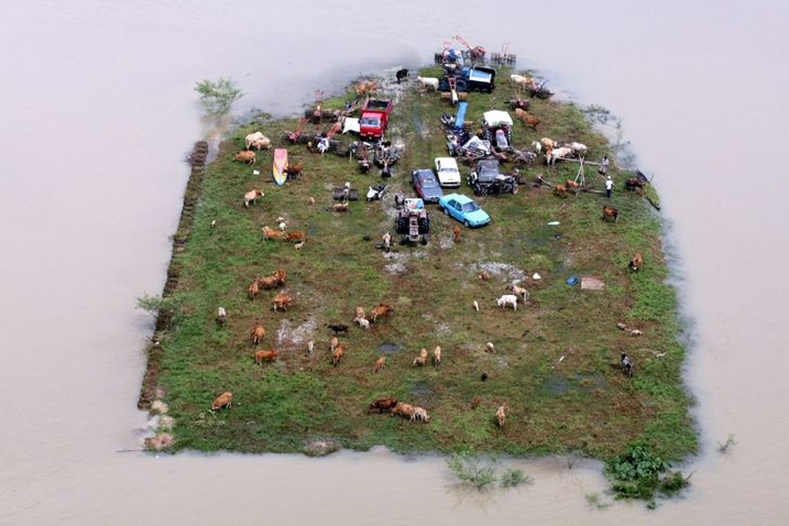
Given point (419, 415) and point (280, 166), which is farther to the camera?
point (280, 166)

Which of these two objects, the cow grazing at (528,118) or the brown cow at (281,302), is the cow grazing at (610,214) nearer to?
the cow grazing at (528,118)

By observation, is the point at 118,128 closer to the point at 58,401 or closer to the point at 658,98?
the point at 58,401

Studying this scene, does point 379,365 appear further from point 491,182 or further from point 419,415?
point 491,182

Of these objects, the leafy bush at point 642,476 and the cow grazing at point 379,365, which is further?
the cow grazing at point 379,365

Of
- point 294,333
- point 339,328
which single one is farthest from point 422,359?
point 294,333

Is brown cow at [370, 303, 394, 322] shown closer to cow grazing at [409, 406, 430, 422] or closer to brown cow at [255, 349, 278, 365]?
brown cow at [255, 349, 278, 365]

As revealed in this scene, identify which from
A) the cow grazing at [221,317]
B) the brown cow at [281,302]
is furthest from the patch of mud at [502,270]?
the cow grazing at [221,317]

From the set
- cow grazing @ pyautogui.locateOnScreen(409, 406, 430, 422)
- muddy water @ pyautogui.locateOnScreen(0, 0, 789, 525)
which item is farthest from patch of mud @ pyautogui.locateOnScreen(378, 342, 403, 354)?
muddy water @ pyautogui.locateOnScreen(0, 0, 789, 525)
